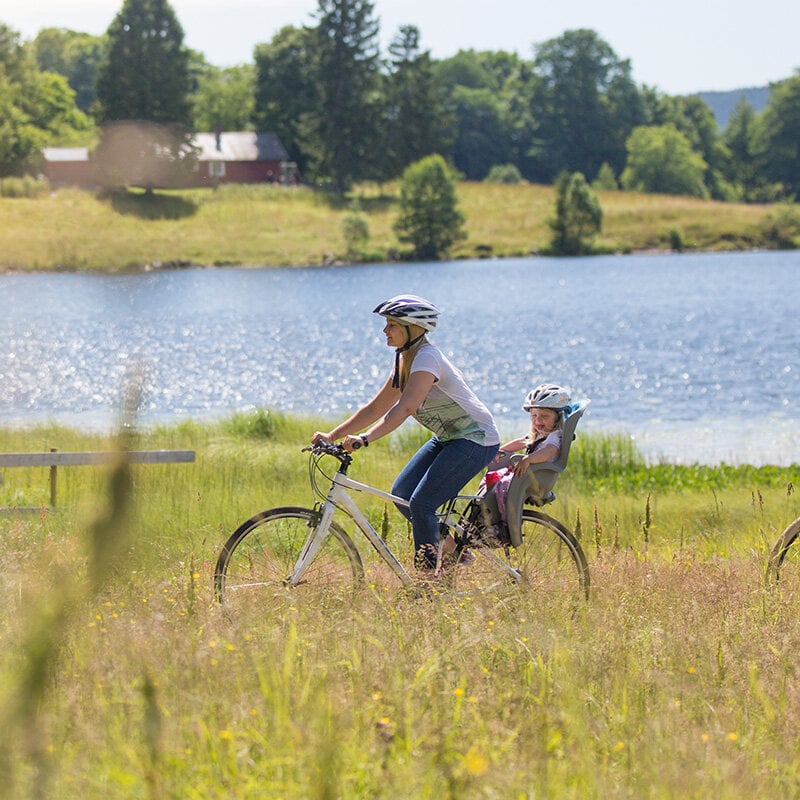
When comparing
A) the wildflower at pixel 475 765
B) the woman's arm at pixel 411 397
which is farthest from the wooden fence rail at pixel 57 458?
the wildflower at pixel 475 765

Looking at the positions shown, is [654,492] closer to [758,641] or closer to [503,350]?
[758,641]

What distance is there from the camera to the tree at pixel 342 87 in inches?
4028

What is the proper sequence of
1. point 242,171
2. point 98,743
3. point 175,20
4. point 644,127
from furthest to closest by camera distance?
point 644,127, point 242,171, point 175,20, point 98,743

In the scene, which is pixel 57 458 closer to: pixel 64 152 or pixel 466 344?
pixel 466 344

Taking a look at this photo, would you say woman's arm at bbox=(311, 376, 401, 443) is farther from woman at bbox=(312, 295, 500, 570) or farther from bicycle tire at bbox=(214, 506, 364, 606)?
bicycle tire at bbox=(214, 506, 364, 606)

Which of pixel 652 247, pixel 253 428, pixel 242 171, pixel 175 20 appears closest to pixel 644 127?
pixel 652 247

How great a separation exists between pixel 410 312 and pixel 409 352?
26 centimetres

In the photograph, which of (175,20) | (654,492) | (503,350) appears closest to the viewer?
(654,492)

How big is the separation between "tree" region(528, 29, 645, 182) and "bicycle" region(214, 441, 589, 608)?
133 metres

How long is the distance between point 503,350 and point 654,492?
28.6 metres

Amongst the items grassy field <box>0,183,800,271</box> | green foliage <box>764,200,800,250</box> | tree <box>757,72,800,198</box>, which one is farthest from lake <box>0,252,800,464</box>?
tree <box>757,72,800,198</box>

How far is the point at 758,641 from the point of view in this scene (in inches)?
206

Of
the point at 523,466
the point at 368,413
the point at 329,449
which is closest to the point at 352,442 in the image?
the point at 329,449

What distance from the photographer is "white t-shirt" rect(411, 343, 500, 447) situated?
6406 mm
